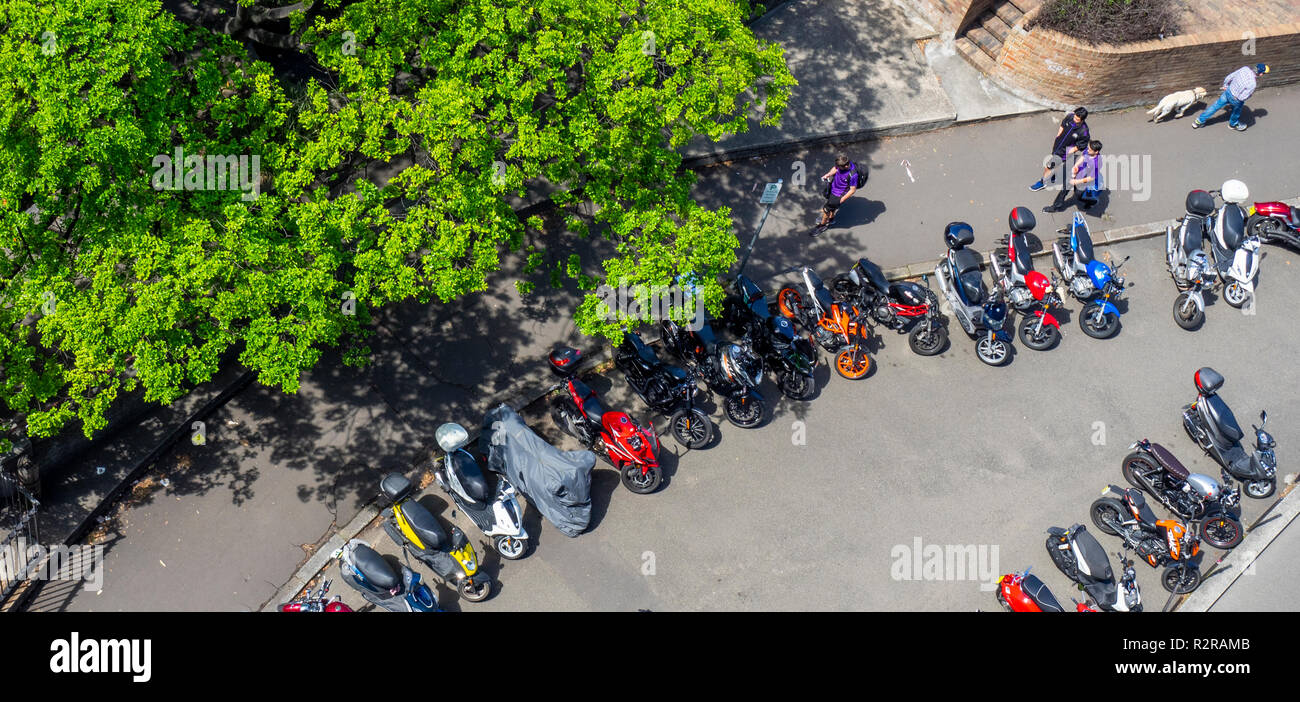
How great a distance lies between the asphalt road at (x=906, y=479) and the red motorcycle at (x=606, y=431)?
0.38 metres

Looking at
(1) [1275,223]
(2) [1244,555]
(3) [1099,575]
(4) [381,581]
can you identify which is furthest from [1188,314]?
(4) [381,581]

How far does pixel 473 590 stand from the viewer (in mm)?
14648

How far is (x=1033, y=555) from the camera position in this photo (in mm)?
15805

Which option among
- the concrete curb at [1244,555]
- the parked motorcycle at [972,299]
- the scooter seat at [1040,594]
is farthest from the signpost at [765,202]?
the concrete curb at [1244,555]

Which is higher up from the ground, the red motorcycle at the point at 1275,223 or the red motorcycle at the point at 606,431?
the red motorcycle at the point at 1275,223

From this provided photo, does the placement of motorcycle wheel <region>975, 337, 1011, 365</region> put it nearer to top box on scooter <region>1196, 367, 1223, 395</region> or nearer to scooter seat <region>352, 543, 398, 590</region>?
top box on scooter <region>1196, 367, 1223, 395</region>

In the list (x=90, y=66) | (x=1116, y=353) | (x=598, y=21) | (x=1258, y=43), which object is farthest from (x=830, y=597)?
(x=1258, y=43)

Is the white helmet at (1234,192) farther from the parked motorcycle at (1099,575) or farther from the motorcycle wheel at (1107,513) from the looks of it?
the parked motorcycle at (1099,575)

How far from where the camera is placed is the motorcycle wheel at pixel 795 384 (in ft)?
54.7

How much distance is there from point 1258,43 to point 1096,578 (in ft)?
42.5

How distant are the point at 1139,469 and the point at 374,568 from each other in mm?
11904

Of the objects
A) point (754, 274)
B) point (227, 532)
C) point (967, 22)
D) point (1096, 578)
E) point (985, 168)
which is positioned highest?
point (967, 22)

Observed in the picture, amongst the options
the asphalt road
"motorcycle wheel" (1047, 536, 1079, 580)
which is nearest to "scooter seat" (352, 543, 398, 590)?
the asphalt road

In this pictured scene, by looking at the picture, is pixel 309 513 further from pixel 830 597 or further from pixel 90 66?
pixel 830 597
